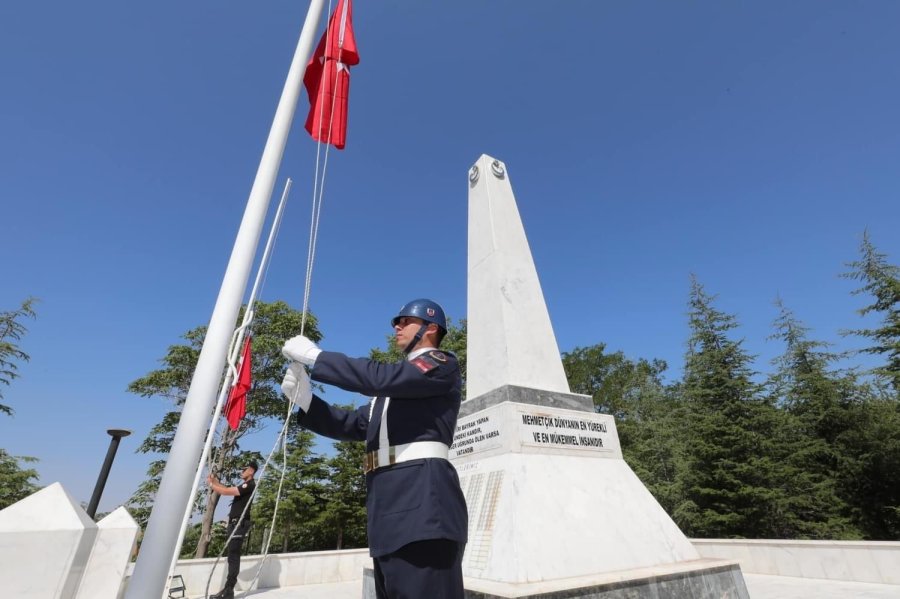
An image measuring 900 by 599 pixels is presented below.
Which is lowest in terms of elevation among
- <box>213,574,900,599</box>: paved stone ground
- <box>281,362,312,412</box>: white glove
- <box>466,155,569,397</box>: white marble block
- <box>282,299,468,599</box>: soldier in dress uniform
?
<box>213,574,900,599</box>: paved stone ground

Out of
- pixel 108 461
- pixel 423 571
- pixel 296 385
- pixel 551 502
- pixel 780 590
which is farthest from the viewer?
pixel 780 590

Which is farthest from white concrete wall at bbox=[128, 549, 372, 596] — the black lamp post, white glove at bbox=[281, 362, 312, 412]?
white glove at bbox=[281, 362, 312, 412]

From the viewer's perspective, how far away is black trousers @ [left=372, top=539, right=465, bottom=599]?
1.78 m

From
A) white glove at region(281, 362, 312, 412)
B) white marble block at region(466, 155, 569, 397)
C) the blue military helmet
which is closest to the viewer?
white glove at region(281, 362, 312, 412)

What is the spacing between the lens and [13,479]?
634 inches

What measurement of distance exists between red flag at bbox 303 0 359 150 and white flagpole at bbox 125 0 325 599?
55 centimetres

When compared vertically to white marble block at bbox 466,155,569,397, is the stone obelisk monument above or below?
below

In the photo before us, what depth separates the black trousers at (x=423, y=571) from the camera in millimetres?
1780

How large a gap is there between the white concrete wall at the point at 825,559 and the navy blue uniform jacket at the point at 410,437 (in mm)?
7433

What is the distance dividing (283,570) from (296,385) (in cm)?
804

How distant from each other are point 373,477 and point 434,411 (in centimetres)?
43

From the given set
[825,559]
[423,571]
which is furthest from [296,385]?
[825,559]

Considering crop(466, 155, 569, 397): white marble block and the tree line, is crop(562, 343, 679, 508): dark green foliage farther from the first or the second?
crop(466, 155, 569, 397): white marble block

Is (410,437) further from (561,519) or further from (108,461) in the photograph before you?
Answer: (108,461)
